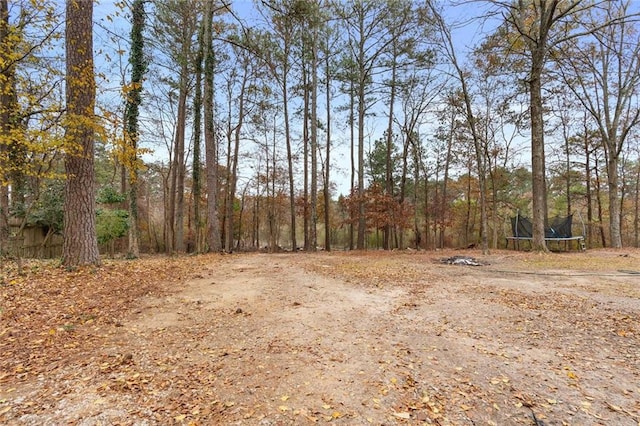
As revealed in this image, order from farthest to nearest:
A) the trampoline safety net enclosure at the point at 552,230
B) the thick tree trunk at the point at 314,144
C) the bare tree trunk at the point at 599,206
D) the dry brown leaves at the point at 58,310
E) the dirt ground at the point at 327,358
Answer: the bare tree trunk at the point at 599,206, the trampoline safety net enclosure at the point at 552,230, the thick tree trunk at the point at 314,144, the dry brown leaves at the point at 58,310, the dirt ground at the point at 327,358

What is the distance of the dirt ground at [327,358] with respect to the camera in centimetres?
190

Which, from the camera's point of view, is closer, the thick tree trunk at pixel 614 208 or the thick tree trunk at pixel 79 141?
the thick tree trunk at pixel 79 141

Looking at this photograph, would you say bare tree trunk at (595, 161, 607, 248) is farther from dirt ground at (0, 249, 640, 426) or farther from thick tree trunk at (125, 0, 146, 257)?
thick tree trunk at (125, 0, 146, 257)

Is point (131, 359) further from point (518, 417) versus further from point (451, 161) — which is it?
point (451, 161)

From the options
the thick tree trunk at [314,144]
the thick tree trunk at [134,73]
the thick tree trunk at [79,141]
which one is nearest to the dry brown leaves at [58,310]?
the thick tree trunk at [79,141]

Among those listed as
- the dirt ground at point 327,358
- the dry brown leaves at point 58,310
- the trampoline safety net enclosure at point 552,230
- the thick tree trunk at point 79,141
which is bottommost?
the dirt ground at point 327,358

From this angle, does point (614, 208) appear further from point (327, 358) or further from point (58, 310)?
point (58, 310)

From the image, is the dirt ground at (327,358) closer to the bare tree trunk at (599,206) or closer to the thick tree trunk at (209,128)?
the thick tree trunk at (209,128)

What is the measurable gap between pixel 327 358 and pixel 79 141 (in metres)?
5.61

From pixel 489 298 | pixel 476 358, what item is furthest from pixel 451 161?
pixel 476 358

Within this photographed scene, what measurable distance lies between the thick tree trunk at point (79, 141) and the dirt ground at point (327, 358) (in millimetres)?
1016

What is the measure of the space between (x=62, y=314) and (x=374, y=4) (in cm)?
1471

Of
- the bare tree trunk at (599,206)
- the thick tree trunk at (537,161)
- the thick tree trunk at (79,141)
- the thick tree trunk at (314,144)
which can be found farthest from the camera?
the bare tree trunk at (599,206)

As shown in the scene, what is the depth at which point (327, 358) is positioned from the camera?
255 cm
